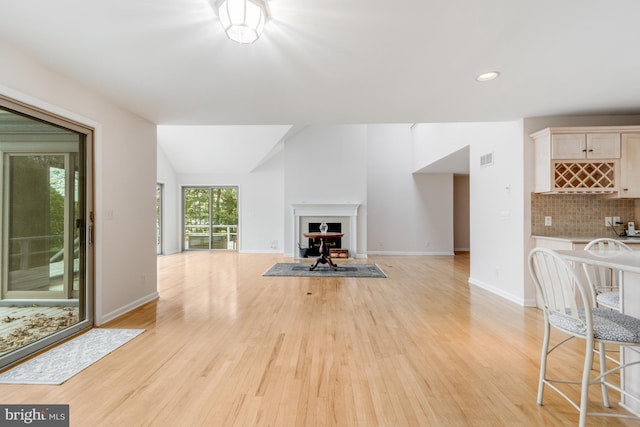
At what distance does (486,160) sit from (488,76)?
213 cm

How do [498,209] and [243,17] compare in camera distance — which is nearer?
[243,17]

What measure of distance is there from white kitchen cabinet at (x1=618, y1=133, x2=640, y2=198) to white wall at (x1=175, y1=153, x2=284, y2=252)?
6905mm

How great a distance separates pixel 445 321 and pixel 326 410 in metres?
1.87

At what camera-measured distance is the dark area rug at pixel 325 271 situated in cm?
533

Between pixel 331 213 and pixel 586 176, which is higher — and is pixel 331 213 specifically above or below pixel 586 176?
below

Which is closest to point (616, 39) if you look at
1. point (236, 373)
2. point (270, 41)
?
point (270, 41)

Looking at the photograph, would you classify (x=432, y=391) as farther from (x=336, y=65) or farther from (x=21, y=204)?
(x=21, y=204)

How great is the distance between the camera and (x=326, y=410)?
1.64 metres

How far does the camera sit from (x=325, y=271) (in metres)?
5.65

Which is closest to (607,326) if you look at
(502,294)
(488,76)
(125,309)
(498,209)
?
(488,76)

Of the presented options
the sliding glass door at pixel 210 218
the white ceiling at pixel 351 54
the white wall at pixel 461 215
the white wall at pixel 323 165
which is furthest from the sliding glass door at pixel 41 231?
the white wall at pixel 461 215

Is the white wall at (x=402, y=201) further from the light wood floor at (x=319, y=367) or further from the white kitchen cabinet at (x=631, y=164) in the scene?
the white kitchen cabinet at (x=631, y=164)

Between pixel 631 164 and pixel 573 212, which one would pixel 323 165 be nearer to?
pixel 573 212

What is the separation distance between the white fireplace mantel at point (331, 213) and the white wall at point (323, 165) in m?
0.20
